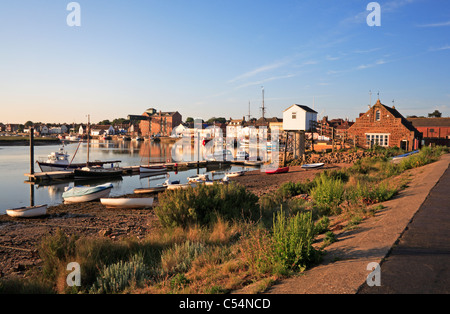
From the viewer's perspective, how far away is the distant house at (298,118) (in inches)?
1705

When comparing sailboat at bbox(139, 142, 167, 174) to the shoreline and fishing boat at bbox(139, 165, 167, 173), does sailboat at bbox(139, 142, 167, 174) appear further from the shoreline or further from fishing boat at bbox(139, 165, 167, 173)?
the shoreline

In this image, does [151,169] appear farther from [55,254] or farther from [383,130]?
[55,254]

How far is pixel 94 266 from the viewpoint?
26.9ft

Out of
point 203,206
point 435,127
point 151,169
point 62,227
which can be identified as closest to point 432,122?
point 435,127

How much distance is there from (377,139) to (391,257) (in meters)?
42.6

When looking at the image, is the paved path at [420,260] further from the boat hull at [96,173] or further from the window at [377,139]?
the boat hull at [96,173]

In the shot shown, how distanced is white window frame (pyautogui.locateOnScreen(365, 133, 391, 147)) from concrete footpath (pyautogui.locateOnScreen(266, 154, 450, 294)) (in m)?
37.1

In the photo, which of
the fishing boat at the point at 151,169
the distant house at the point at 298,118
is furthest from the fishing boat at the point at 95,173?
the distant house at the point at 298,118

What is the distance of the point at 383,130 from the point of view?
43.6 meters

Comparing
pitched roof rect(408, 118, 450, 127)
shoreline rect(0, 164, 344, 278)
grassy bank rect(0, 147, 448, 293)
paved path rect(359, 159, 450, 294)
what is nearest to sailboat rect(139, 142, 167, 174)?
shoreline rect(0, 164, 344, 278)

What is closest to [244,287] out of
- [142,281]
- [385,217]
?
[142,281]

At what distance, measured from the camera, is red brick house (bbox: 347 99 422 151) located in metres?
42.0

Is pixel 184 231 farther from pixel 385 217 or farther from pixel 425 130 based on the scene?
pixel 425 130

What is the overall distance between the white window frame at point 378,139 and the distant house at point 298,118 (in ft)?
26.6
